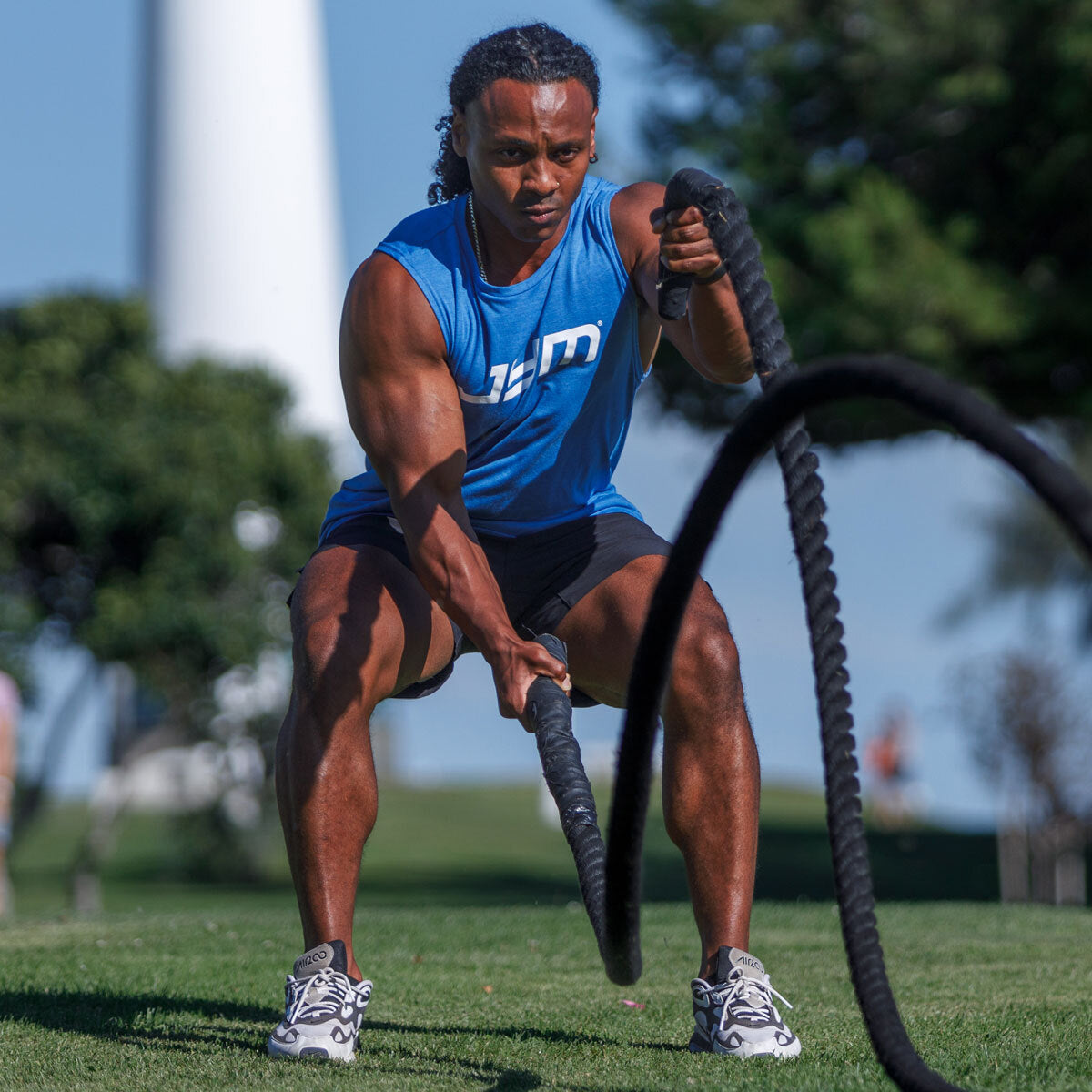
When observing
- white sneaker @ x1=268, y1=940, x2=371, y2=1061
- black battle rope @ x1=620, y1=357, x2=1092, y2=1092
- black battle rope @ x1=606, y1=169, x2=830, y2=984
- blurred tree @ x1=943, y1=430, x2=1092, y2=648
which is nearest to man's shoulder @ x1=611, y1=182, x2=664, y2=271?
black battle rope @ x1=606, y1=169, x2=830, y2=984

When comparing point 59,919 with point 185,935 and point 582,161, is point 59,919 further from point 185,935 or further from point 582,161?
point 582,161

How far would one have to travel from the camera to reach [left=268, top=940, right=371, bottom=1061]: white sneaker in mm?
3299

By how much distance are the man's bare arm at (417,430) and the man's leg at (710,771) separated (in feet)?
1.32

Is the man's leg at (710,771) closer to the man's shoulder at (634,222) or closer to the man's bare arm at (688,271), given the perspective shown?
the man's bare arm at (688,271)

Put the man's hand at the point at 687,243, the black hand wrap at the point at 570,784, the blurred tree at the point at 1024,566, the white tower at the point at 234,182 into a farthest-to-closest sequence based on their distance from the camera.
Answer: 1. the white tower at the point at 234,182
2. the blurred tree at the point at 1024,566
3. the man's hand at the point at 687,243
4. the black hand wrap at the point at 570,784

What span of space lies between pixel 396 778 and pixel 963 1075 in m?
27.4

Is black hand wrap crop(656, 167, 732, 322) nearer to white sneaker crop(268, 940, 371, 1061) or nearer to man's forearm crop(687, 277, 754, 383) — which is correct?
man's forearm crop(687, 277, 754, 383)

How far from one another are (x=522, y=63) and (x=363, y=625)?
50.1 inches

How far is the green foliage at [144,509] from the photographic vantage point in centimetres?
1540

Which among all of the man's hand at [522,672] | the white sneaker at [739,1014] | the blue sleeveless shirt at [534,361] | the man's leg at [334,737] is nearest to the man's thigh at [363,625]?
the man's leg at [334,737]

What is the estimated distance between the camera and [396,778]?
98.3 feet

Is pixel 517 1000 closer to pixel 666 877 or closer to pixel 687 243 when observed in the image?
pixel 687 243

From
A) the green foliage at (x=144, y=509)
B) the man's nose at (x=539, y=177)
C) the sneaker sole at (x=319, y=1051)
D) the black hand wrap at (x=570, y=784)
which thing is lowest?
the sneaker sole at (x=319, y=1051)

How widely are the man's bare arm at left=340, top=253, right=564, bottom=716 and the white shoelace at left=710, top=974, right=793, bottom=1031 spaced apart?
86 cm
